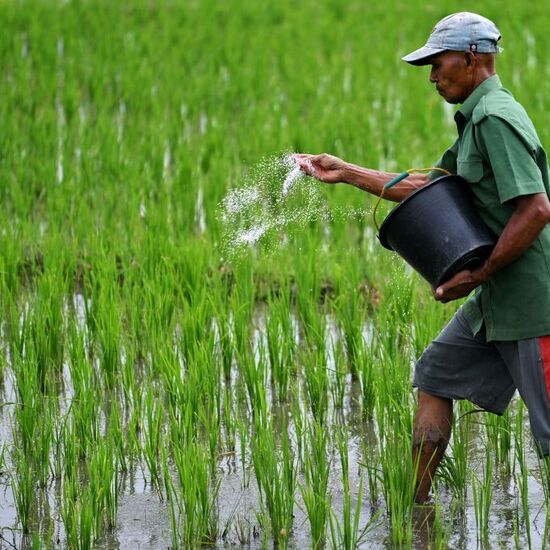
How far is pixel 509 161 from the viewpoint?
279 centimetres

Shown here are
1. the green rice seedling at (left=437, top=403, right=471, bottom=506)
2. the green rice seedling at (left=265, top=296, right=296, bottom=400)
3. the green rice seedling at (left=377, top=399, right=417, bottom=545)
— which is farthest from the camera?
the green rice seedling at (left=265, top=296, right=296, bottom=400)

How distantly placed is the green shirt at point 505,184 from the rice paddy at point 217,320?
45cm

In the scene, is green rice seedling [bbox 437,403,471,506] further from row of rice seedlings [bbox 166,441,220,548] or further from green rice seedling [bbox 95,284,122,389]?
green rice seedling [bbox 95,284,122,389]

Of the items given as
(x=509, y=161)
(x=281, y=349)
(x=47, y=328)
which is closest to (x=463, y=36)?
(x=509, y=161)

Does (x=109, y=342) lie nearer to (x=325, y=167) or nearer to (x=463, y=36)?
(x=325, y=167)

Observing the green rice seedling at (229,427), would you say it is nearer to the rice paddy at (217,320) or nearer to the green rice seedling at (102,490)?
the rice paddy at (217,320)

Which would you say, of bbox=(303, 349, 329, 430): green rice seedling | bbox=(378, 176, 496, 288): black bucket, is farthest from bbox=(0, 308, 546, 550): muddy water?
bbox=(378, 176, 496, 288): black bucket

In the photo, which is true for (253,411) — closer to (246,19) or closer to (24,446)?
(24,446)

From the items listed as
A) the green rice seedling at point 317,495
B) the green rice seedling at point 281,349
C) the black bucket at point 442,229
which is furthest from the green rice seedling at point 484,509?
the green rice seedling at point 281,349

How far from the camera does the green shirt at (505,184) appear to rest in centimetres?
280

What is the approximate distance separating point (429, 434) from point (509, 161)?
2.77 ft

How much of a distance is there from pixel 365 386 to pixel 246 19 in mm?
7320

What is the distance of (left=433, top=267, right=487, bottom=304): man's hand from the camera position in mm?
2969

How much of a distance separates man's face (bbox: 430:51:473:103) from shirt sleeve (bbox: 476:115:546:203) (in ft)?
0.67
